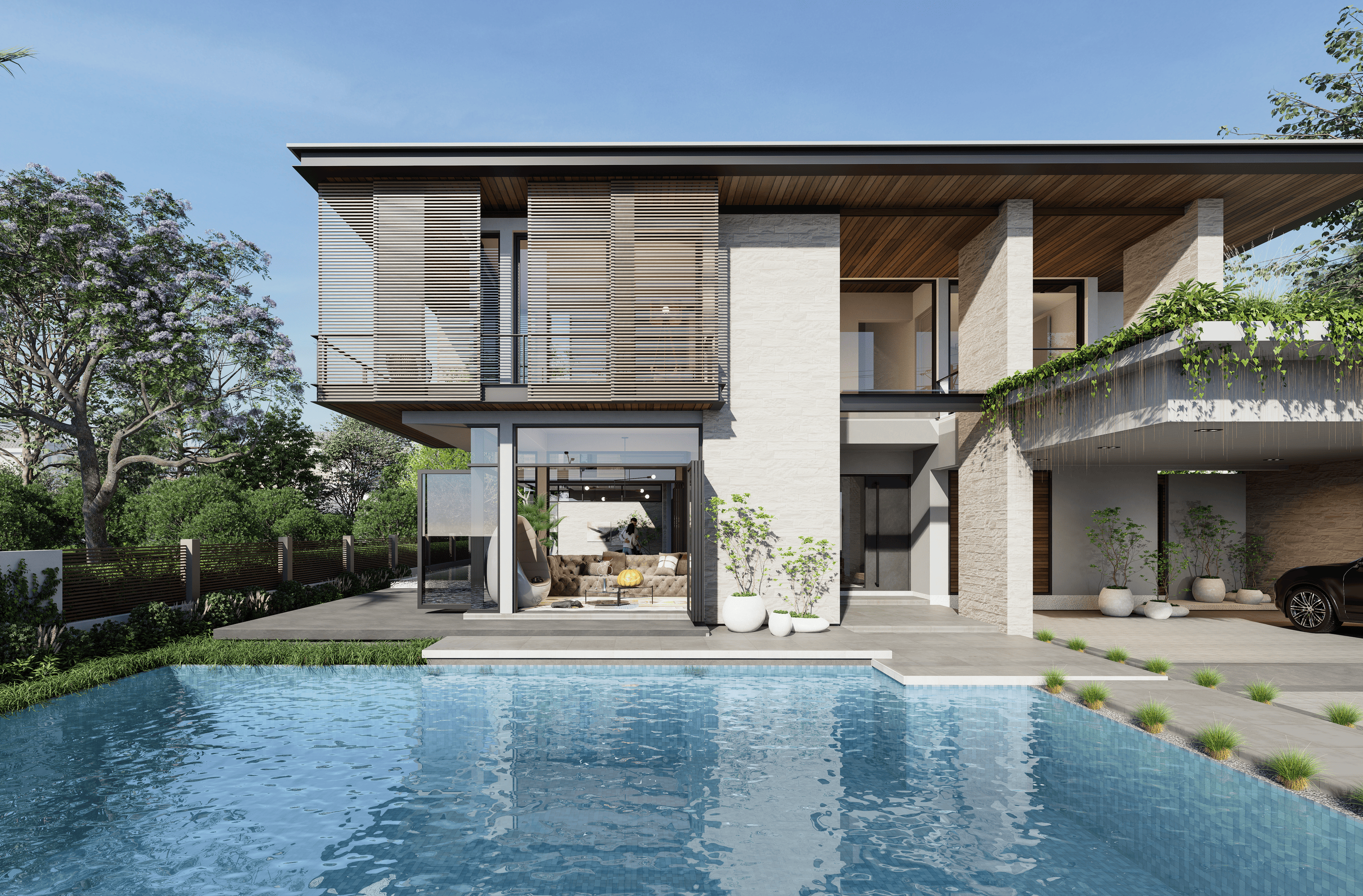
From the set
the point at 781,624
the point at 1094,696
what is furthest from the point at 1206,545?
the point at 781,624

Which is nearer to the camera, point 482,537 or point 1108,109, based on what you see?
point 482,537

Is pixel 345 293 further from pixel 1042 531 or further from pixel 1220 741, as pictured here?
pixel 1042 531

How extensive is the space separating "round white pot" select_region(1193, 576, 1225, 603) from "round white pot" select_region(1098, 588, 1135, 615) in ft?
8.23

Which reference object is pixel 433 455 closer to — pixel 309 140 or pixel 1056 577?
pixel 309 140

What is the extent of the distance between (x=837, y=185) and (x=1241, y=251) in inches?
351

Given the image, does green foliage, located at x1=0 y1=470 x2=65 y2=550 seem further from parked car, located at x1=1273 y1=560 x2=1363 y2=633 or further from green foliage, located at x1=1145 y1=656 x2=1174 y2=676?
parked car, located at x1=1273 y1=560 x2=1363 y2=633

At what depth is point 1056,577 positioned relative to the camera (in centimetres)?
1377

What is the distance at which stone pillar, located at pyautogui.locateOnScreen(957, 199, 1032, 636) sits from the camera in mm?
10742

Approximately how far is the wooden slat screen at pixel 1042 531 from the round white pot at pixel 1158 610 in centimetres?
166

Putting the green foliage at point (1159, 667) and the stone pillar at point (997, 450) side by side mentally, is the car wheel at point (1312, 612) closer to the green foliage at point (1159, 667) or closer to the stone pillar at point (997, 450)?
the stone pillar at point (997, 450)

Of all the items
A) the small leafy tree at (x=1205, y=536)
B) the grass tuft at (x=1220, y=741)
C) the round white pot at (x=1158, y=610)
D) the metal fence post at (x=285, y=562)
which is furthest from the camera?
the metal fence post at (x=285, y=562)

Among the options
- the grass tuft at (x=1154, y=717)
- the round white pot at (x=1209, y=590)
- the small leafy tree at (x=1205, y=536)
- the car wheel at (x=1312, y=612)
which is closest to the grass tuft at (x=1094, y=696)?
the grass tuft at (x=1154, y=717)

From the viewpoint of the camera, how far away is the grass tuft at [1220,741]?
5543mm

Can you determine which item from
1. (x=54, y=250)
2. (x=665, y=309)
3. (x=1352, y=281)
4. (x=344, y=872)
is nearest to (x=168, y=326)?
(x=54, y=250)
